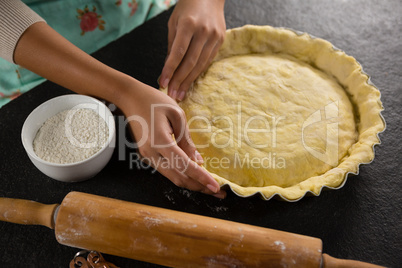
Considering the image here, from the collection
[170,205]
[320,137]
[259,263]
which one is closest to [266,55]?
[320,137]

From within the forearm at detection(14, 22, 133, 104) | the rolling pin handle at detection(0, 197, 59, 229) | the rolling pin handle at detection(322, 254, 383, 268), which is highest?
the forearm at detection(14, 22, 133, 104)

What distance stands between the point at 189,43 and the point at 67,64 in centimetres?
43

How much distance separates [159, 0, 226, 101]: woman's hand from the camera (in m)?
A: 1.31

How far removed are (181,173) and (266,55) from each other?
72 centimetres

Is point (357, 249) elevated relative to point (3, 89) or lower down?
elevated

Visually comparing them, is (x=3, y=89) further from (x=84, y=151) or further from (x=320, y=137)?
(x=320, y=137)

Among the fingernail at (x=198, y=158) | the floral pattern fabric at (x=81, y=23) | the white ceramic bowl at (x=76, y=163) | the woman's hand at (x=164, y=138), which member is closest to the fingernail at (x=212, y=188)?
the woman's hand at (x=164, y=138)

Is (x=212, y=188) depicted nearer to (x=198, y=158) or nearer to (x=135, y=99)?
(x=198, y=158)

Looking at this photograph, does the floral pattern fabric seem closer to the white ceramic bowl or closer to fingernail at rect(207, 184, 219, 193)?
the white ceramic bowl

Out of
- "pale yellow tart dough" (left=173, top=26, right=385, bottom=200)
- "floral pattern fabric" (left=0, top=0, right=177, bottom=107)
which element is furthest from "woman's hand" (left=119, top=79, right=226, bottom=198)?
"floral pattern fabric" (left=0, top=0, right=177, bottom=107)

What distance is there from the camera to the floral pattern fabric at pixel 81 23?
1511mm

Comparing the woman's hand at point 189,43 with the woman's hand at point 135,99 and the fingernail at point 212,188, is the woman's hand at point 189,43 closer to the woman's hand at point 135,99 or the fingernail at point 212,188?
the woman's hand at point 135,99

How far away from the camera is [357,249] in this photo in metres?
1.10

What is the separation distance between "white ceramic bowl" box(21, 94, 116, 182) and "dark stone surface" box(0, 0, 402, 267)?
9cm
